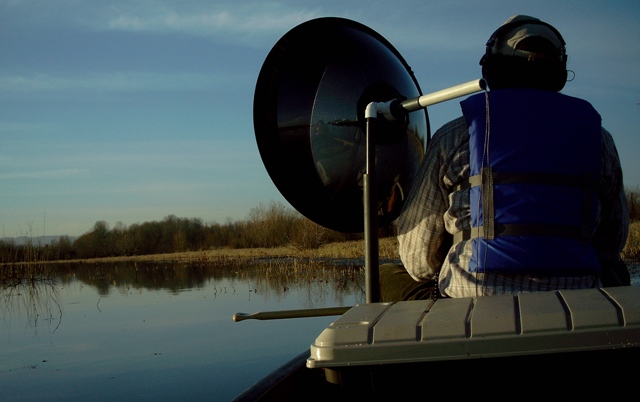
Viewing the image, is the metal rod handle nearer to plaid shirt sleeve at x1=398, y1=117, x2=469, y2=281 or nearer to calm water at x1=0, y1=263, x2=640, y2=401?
plaid shirt sleeve at x1=398, y1=117, x2=469, y2=281

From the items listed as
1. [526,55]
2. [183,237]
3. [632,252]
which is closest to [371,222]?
[526,55]

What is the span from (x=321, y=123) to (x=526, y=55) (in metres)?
0.81

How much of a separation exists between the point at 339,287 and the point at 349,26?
41.8 ft

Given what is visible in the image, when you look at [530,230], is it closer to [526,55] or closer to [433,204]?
[433,204]

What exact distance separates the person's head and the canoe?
1.13 metres

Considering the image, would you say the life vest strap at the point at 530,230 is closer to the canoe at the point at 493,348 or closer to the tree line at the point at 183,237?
the canoe at the point at 493,348

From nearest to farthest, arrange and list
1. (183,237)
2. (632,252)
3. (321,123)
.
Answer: (321,123) < (632,252) < (183,237)

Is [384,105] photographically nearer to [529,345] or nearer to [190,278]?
[529,345]

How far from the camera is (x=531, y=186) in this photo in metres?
2.34

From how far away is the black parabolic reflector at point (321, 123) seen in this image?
9.39 feet

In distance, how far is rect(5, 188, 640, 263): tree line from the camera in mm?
35062

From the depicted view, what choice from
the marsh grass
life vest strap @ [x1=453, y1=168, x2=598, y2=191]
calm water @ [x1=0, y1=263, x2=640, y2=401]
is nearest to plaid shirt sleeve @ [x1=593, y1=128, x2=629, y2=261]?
life vest strap @ [x1=453, y1=168, x2=598, y2=191]

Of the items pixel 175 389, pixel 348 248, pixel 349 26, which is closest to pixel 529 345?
pixel 349 26

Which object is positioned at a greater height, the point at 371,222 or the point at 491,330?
the point at 371,222
